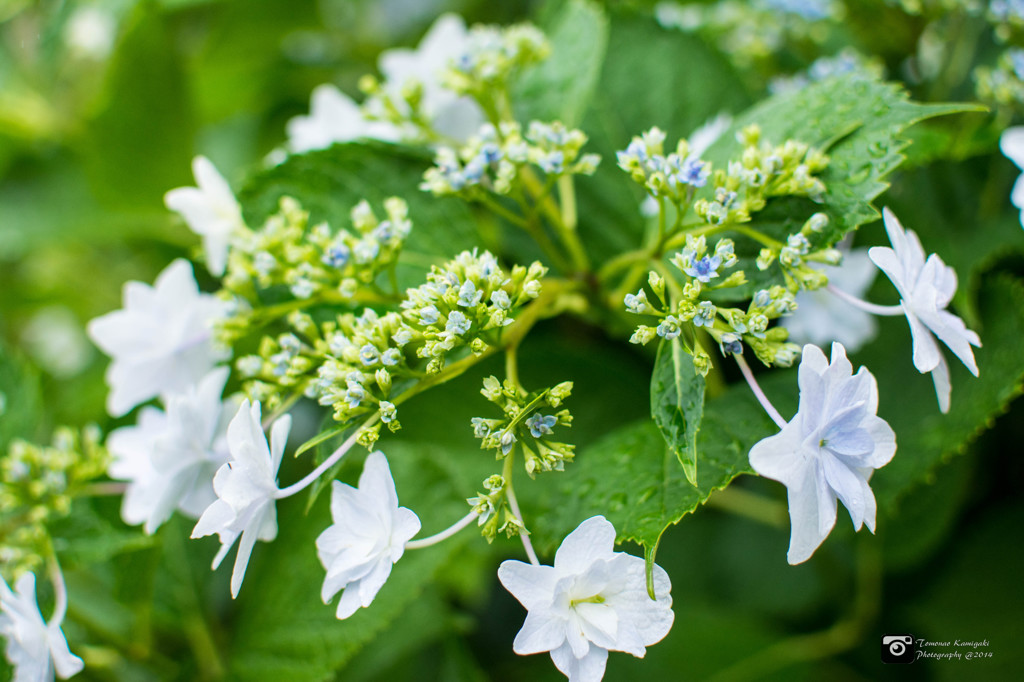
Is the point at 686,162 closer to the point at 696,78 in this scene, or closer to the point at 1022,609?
the point at 696,78

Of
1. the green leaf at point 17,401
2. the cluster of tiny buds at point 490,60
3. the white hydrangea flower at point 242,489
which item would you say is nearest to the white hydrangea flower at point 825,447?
the white hydrangea flower at point 242,489

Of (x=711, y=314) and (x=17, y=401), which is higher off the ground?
(x=711, y=314)

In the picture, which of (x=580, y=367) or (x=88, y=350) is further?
(x=88, y=350)

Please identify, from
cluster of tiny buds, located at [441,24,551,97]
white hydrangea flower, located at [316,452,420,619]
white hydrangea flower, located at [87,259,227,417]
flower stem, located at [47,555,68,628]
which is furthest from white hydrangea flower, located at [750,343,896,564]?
flower stem, located at [47,555,68,628]

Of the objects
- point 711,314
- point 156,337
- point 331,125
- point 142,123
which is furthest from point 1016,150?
point 142,123

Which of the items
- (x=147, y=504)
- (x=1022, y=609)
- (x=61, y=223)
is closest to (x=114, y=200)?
(x=61, y=223)

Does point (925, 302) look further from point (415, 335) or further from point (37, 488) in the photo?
point (37, 488)
